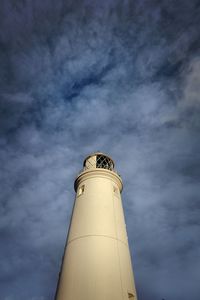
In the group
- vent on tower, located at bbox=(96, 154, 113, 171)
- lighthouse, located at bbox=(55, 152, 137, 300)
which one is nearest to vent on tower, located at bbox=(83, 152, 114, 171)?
vent on tower, located at bbox=(96, 154, 113, 171)

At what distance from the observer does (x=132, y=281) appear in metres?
8.64

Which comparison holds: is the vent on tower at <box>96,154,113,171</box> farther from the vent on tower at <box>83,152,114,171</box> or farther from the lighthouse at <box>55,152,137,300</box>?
the lighthouse at <box>55,152,137,300</box>

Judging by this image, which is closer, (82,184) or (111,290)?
(111,290)

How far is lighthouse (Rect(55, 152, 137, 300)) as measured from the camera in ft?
24.9

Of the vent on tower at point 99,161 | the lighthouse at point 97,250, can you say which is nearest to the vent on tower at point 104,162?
the vent on tower at point 99,161

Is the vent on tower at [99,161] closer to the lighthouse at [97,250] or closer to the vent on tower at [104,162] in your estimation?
the vent on tower at [104,162]

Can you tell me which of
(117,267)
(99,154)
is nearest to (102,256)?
(117,267)

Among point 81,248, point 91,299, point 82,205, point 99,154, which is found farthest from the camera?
point 99,154

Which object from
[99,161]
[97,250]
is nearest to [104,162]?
[99,161]

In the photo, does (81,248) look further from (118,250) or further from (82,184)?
(82,184)

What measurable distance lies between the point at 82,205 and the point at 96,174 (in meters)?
2.15

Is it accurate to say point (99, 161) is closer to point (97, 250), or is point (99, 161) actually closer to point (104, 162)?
point (104, 162)

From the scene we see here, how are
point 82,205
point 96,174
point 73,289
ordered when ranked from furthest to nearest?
point 96,174 < point 82,205 < point 73,289

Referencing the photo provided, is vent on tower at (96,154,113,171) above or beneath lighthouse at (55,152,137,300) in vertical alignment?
above
